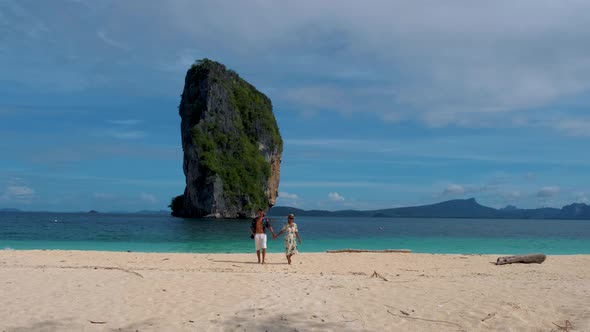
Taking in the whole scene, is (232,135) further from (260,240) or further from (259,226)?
(259,226)

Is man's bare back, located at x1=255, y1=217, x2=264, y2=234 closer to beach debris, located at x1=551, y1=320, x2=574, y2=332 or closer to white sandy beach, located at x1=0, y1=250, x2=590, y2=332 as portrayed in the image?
white sandy beach, located at x1=0, y1=250, x2=590, y2=332

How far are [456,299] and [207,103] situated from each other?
81576mm

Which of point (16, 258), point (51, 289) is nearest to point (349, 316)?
point (51, 289)

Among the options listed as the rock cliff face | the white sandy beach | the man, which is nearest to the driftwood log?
the white sandy beach

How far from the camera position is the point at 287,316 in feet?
22.8

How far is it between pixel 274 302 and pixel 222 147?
80683 millimetres

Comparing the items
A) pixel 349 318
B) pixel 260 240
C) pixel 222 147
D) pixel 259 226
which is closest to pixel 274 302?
pixel 349 318

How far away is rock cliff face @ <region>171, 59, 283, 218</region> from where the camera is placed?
82.5 meters

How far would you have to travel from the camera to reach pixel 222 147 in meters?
87.2

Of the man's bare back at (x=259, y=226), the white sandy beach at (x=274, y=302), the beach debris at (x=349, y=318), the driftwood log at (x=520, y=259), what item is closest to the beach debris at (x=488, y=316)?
the white sandy beach at (x=274, y=302)

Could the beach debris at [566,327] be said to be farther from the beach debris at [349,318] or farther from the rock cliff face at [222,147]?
the rock cliff face at [222,147]

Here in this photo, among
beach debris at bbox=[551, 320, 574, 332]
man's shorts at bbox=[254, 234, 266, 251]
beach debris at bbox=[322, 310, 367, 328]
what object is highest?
man's shorts at bbox=[254, 234, 266, 251]

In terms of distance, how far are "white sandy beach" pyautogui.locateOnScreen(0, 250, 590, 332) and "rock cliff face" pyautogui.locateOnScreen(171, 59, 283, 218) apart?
7143 cm

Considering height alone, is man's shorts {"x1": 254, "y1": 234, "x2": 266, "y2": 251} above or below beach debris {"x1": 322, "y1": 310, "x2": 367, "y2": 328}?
above
